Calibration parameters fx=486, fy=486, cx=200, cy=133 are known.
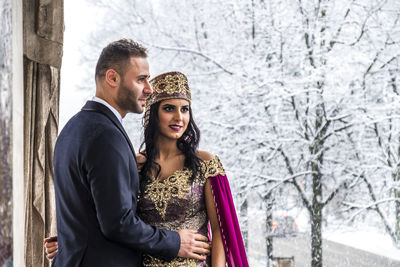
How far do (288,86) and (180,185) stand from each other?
304 cm

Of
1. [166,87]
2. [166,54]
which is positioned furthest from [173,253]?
[166,54]

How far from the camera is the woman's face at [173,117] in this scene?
165 centimetres

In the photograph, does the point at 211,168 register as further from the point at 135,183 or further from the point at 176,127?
the point at 135,183

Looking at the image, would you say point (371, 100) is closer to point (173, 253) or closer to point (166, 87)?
point (166, 87)

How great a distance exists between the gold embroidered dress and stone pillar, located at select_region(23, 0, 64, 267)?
592 mm

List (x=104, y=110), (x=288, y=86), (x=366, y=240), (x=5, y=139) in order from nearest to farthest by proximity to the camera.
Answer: (x=5, y=139) < (x=104, y=110) < (x=288, y=86) < (x=366, y=240)

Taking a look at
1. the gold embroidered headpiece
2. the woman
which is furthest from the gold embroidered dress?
the gold embroidered headpiece

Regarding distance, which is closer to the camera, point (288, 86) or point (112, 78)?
point (112, 78)

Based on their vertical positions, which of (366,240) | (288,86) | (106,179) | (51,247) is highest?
(288,86)

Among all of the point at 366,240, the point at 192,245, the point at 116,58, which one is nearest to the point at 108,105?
the point at 116,58

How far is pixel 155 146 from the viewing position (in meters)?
1.69

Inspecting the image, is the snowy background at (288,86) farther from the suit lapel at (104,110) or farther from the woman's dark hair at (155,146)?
the suit lapel at (104,110)

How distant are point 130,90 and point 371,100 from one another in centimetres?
370

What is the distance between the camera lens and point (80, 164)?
3.92ft
